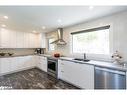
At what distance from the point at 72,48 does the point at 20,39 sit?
10.3 ft

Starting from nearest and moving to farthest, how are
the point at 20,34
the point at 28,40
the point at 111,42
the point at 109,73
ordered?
the point at 109,73
the point at 111,42
the point at 20,34
the point at 28,40

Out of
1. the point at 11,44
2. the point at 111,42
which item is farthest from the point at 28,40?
the point at 111,42

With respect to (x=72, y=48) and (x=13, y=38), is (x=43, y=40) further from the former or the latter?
(x=72, y=48)

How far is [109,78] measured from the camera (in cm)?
217

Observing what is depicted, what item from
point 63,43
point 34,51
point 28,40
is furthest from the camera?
point 34,51

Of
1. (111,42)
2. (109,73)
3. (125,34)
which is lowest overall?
(109,73)

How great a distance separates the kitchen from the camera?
2293 mm

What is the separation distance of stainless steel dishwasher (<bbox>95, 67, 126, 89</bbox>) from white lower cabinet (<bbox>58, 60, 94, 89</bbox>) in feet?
0.52

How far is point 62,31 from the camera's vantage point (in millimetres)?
4465

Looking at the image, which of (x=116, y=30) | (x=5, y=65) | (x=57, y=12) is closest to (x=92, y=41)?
(x=116, y=30)

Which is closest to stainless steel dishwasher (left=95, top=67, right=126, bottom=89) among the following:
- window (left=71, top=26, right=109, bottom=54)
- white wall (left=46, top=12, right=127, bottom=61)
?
white wall (left=46, top=12, right=127, bottom=61)

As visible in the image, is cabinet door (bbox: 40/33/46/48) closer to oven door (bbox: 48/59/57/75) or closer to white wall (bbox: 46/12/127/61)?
oven door (bbox: 48/59/57/75)
